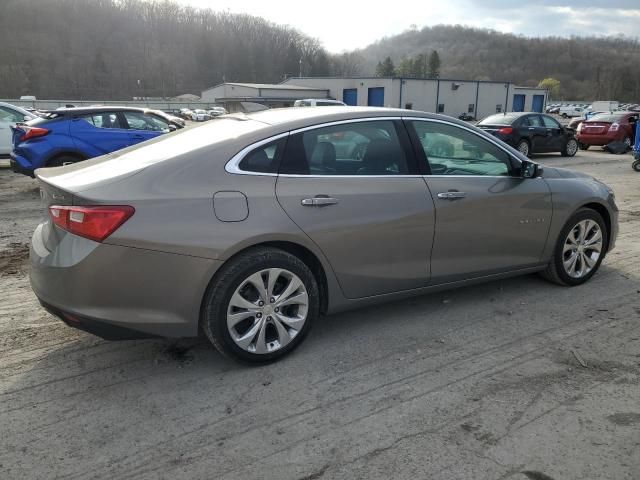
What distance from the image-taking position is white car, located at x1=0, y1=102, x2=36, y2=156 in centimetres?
1216

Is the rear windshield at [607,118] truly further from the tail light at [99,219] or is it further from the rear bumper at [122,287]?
the tail light at [99,219]

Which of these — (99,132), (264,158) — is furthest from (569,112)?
(264,158)

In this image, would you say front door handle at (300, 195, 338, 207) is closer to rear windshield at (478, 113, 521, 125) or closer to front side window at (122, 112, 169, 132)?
front side window at (122, 112, 169, 132)

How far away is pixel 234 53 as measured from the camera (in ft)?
494

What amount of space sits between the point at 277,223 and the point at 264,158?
0.45 metres

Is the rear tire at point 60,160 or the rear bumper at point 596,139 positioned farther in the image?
the rear bumper at point 596,139

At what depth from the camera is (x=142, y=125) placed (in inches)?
397

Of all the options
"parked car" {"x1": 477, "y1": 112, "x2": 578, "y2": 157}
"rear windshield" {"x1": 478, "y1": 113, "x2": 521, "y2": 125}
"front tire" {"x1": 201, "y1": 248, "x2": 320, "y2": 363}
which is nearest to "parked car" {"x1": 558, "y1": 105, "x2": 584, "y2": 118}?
"parked car" {"x1": 477, "y1": 112, "x2": 578, "y2": 157}

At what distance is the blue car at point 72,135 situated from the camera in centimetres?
905

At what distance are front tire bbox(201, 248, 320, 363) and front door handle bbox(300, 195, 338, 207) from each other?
1.16 feet

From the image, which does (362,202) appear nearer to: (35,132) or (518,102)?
(35,132)

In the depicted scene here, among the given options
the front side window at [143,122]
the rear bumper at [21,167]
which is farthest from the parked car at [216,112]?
the rear bumper at [21,167]

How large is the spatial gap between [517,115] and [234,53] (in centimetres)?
14583

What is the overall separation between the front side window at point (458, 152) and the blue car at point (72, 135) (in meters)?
7.03
